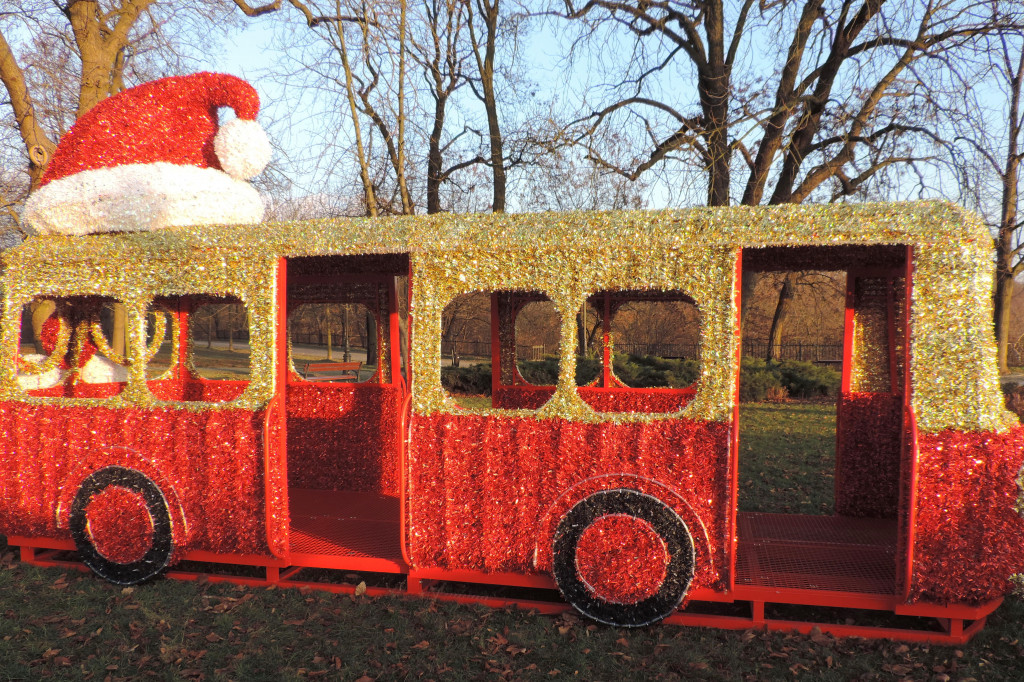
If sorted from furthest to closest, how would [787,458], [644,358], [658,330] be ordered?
[658,330], [644,358], [787,458]

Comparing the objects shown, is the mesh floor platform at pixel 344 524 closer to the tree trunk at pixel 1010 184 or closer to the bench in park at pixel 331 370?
the bench in park at pixel 331 370

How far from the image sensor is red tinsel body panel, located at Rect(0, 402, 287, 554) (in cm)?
423

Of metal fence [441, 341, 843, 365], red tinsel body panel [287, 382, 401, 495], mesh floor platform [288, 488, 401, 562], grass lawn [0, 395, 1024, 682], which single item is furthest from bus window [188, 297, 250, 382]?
metal fence [441, 341, 843, 365]

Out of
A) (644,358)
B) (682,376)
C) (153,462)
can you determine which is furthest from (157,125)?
(644,358)

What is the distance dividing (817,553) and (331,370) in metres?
Result: 10.5

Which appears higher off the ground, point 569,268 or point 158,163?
point 158,163

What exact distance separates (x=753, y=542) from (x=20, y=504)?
5.40 meters

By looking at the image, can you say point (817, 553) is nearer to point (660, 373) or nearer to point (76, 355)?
point (76, 355)

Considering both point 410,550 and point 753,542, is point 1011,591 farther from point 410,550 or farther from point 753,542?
point 410,550

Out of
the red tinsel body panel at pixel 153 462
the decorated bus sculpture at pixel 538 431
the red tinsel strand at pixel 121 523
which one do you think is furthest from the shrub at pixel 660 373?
the red tinsel strand at pixel 121 523

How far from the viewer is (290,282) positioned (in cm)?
608

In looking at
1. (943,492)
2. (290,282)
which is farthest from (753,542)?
(290,282)

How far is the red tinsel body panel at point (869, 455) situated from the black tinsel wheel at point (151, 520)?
16.9 feet

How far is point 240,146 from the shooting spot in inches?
186
